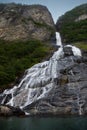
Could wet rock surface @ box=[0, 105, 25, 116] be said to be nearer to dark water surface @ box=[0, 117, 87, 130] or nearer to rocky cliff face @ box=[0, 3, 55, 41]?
dark water surface @ box=[0, 117, 87, 130]

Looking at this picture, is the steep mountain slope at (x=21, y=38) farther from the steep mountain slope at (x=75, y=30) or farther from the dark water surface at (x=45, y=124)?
the dark water surface at (x=45, y=124)

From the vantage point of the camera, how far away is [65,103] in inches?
2384

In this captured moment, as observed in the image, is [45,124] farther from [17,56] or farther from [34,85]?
[17,56]

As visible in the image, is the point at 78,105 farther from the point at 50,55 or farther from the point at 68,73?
the point at 50,55

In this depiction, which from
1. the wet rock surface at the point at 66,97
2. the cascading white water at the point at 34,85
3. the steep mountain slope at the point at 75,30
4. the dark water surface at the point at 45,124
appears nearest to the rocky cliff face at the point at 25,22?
the steep mountain slope at the point at 75,30

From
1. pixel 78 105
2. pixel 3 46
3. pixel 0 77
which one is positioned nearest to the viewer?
pixel 78 105

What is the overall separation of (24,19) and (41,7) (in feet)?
46.9

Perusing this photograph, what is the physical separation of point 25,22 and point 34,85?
63.4 metres

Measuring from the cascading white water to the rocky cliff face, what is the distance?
4408cm

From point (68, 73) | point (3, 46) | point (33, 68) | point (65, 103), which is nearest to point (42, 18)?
point (3, 46)

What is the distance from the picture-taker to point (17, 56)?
101562 mm

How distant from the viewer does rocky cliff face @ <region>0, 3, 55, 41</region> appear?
124062 mm

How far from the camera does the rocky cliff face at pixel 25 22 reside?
407ft

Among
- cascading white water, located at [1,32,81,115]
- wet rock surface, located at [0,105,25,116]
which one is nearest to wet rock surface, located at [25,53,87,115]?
cascading white water, located at [1,32,81,115]
